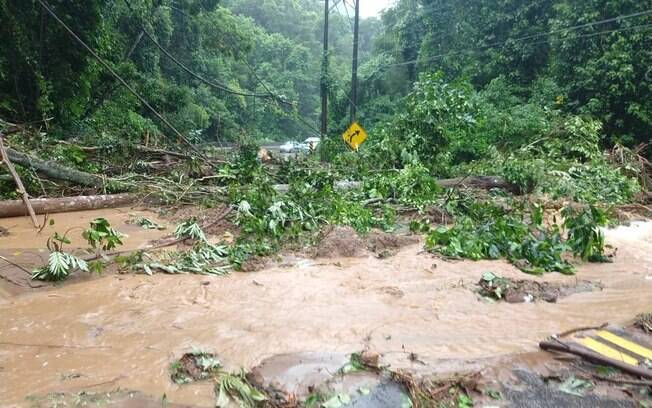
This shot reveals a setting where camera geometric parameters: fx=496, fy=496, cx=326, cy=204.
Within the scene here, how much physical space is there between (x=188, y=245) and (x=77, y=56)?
31.6 feet

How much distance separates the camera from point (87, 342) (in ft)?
12.3

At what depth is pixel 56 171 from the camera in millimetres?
9078

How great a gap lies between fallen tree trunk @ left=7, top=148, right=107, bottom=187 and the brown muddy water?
15.6 feet

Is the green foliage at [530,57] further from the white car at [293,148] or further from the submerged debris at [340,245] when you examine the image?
the submerged debris at [340,245]

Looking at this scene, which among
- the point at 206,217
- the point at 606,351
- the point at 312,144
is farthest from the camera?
the point at 312,144

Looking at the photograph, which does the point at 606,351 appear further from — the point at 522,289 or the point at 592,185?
the point at 592,185

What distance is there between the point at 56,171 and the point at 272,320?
6.68 meters

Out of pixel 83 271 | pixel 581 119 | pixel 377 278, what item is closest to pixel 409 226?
pixel 377 278

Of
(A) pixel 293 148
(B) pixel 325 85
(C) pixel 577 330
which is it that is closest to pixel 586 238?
(C) pixel 577 330

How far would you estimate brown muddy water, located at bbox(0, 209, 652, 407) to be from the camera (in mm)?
3373

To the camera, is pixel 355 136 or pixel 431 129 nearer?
pixel 431 129

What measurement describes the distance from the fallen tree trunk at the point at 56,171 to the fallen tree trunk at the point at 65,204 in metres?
0.56

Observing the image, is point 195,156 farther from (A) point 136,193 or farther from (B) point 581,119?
(B) point 581,119

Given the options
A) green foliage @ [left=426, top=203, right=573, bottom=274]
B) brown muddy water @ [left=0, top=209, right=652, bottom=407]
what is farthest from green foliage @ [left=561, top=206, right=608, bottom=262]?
brown muddy water @ [left=0, top=209, right=652, bottom=407]
